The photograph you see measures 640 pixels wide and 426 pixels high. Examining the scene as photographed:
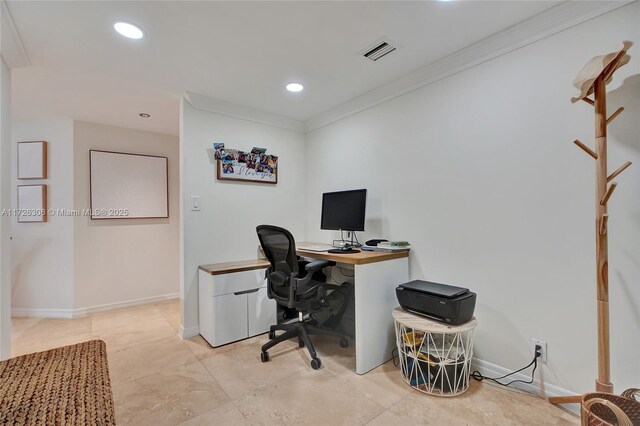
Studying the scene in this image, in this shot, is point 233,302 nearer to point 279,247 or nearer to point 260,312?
point 260,312

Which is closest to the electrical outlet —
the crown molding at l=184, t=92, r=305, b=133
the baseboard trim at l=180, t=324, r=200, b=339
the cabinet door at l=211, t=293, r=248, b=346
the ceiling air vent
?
the ceiling air vent

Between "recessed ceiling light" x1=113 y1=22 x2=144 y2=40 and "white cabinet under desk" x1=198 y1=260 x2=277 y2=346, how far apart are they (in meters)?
1.73

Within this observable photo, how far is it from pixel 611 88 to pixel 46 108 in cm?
455

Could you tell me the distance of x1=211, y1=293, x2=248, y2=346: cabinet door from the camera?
2.44 m

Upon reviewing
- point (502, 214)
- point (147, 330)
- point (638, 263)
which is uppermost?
point (502, 214)

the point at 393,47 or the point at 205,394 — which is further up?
the point at 393,47

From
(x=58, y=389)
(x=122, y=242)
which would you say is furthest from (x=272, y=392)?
(x=122, y=242)

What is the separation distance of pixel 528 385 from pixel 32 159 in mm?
5004

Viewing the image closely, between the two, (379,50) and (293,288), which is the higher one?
(379,50)

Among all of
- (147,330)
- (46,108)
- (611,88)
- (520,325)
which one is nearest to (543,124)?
(611,88)

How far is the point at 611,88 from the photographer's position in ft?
4.82

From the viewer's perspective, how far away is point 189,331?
2.66 metres

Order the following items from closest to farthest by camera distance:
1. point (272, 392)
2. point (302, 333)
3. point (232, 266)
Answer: point (272, 392), point (302, 333), point (232, 266)

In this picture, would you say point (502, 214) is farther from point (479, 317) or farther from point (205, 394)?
point (205, 394)
